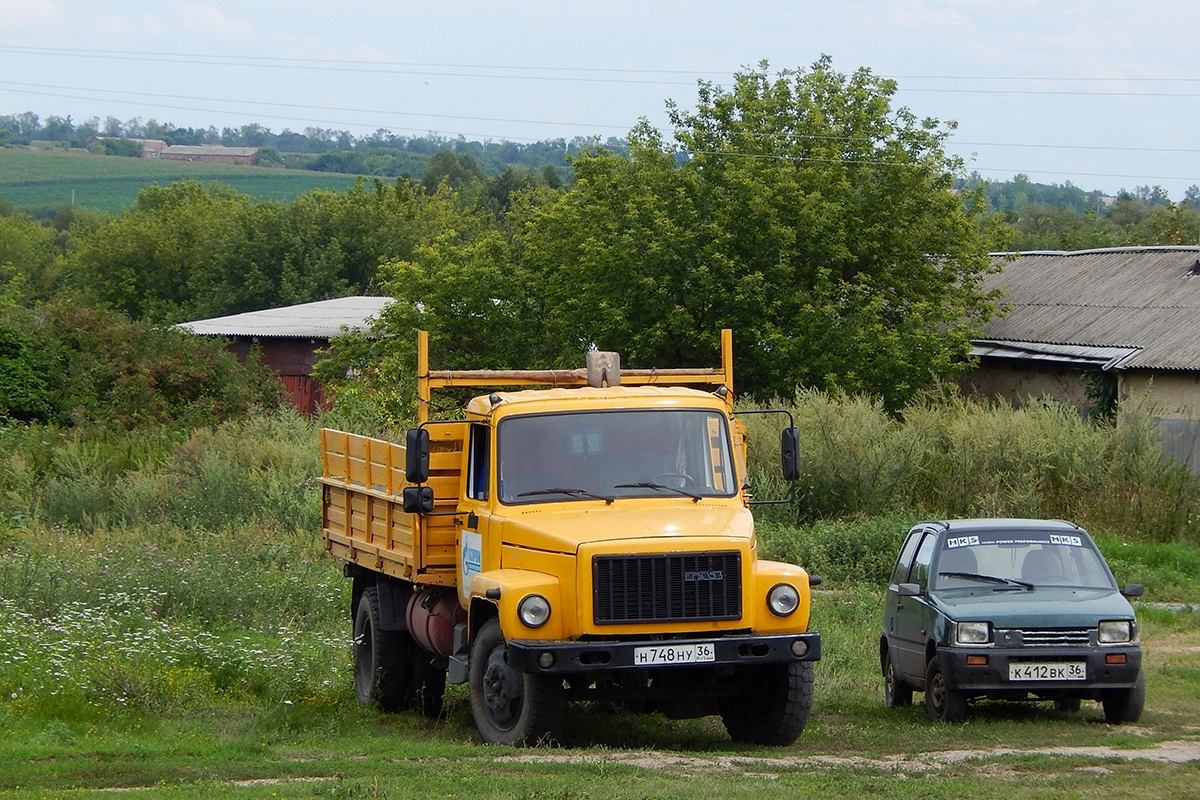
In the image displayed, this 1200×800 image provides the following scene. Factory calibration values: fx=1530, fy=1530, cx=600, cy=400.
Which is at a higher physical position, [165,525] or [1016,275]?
[1016,275]

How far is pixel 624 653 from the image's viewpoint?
31.9ft

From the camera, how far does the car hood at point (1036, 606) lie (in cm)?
1146

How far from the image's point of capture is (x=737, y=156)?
1447 inches

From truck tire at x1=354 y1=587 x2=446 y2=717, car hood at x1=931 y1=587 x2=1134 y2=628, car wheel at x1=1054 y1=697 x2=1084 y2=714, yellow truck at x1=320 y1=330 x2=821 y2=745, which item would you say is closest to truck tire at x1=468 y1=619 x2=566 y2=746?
yellow truck at x1=320 y1=330 x2=821 y2=745

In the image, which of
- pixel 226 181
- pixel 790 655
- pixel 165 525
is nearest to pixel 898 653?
pixel 790 655

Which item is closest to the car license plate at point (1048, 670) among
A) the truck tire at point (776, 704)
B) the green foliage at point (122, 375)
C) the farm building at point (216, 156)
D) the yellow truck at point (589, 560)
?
the yellow truck at point (589, 560)

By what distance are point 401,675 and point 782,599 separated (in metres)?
3.91

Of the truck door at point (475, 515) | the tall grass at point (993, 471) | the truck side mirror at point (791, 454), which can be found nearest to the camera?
the truck door at point (475, 515)

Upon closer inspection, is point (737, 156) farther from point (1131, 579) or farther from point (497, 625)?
point (497, 625)

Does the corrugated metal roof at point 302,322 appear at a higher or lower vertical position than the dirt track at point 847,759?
higher

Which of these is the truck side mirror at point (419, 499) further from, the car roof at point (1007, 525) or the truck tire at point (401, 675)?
the car roof at point (1007, 525)

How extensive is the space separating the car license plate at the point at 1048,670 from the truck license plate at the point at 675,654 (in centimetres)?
285

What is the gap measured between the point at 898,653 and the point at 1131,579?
384 inches

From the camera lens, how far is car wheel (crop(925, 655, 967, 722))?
38.0ft
